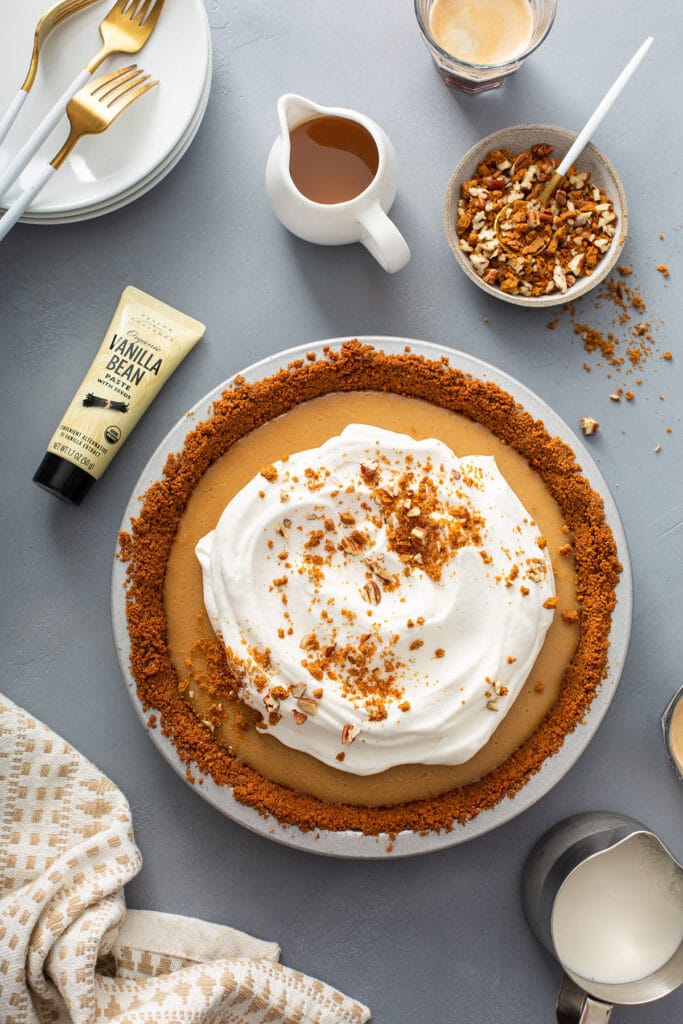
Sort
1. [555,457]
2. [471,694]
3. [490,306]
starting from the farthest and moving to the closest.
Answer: [490,306] → [555,457] → [471,694]

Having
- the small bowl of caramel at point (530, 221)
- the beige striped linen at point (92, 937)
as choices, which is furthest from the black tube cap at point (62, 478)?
the small bowl of caramel at point (530, 221)

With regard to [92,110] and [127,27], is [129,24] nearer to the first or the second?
[127,27]

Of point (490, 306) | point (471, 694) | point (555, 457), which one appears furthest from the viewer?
point (490, 306)

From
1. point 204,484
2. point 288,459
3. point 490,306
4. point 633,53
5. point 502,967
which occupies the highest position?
point 633,53

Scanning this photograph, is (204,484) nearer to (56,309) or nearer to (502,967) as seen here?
(56,309)

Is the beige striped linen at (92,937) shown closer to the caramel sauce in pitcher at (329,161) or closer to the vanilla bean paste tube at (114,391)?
the vanilla bean paste tube at (114,391)

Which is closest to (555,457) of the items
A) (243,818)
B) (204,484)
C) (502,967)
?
(204,484)

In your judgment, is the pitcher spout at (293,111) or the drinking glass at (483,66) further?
the drinking glass at (483,66)

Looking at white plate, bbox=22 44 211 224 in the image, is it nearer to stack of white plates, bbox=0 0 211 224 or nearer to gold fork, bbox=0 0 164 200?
stack of white plates, bbox=0 0 211 224
